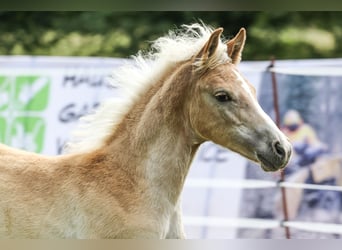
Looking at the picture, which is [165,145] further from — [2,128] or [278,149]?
[2,128]

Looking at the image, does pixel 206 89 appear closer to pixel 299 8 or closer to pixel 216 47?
pixel 216 47

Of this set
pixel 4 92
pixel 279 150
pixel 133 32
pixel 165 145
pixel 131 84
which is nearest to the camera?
pixel 279 150

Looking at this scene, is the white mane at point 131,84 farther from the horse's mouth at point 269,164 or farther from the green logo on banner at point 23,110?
the green logo on banner at point 23,110

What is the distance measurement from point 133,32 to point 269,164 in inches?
162

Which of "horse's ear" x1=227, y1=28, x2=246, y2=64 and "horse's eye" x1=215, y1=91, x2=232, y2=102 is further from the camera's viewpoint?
"horse's ear" x1=227, y1=28, x2=246, y2=64

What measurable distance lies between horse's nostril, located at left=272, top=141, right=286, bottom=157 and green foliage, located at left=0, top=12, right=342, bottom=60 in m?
3.85

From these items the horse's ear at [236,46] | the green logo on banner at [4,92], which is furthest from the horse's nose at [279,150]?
the green logo on banner at [4,92]

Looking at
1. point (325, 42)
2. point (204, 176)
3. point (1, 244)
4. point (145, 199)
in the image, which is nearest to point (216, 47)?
point (145, 199)

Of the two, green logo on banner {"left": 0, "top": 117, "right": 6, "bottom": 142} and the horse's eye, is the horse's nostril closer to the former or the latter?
the horse's eye

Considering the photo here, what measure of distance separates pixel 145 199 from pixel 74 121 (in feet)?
5.85

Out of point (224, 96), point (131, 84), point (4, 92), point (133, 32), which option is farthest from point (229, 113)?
point (133, 32)

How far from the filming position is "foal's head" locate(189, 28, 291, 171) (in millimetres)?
2016

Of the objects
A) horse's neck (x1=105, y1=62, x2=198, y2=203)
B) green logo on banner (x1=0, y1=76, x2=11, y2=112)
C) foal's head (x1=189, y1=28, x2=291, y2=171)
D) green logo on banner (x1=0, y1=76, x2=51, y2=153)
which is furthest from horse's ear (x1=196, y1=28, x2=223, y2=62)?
green logo on banner (x1=0, y1=76, x2=11, y2=112)

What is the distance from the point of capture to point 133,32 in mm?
5988
